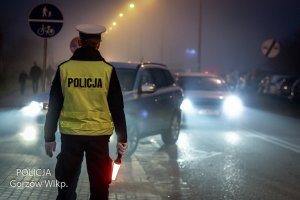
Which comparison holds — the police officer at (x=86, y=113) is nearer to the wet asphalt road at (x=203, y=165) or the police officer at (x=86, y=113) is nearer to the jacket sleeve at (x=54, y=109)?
the jacket sleeve at (x=54, y=109)

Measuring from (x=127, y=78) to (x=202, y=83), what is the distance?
1006 cm

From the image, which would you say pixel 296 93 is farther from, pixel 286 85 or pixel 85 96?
pixel 85 96

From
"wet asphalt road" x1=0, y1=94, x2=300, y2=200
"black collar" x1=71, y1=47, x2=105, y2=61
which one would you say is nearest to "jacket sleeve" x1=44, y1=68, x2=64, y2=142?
"black collar" x1=71, y1=47, x2=105, y2=61

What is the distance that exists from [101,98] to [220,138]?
10200 mm

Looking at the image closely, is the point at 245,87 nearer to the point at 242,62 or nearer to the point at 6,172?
the point at 242,62

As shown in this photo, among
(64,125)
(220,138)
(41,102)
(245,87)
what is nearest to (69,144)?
(64,125)

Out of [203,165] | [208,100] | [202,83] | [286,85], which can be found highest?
[202,83]

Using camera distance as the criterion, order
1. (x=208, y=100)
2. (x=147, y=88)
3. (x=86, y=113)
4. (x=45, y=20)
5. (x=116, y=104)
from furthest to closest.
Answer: (x=208, y=100)
(x=45, y=20)
(x=147, y=88)
(x=116, y=104)
(x=86, y=113)

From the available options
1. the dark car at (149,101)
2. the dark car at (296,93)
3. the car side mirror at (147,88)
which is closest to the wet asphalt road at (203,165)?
the dark car at (149,101)

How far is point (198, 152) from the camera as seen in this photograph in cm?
1198

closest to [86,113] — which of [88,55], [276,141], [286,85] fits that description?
[88,55]

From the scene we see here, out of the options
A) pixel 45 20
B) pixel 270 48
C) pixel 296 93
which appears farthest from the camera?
pixel 296 93

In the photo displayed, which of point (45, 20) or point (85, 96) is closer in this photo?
point (85, 96)

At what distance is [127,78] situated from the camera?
11.7m
